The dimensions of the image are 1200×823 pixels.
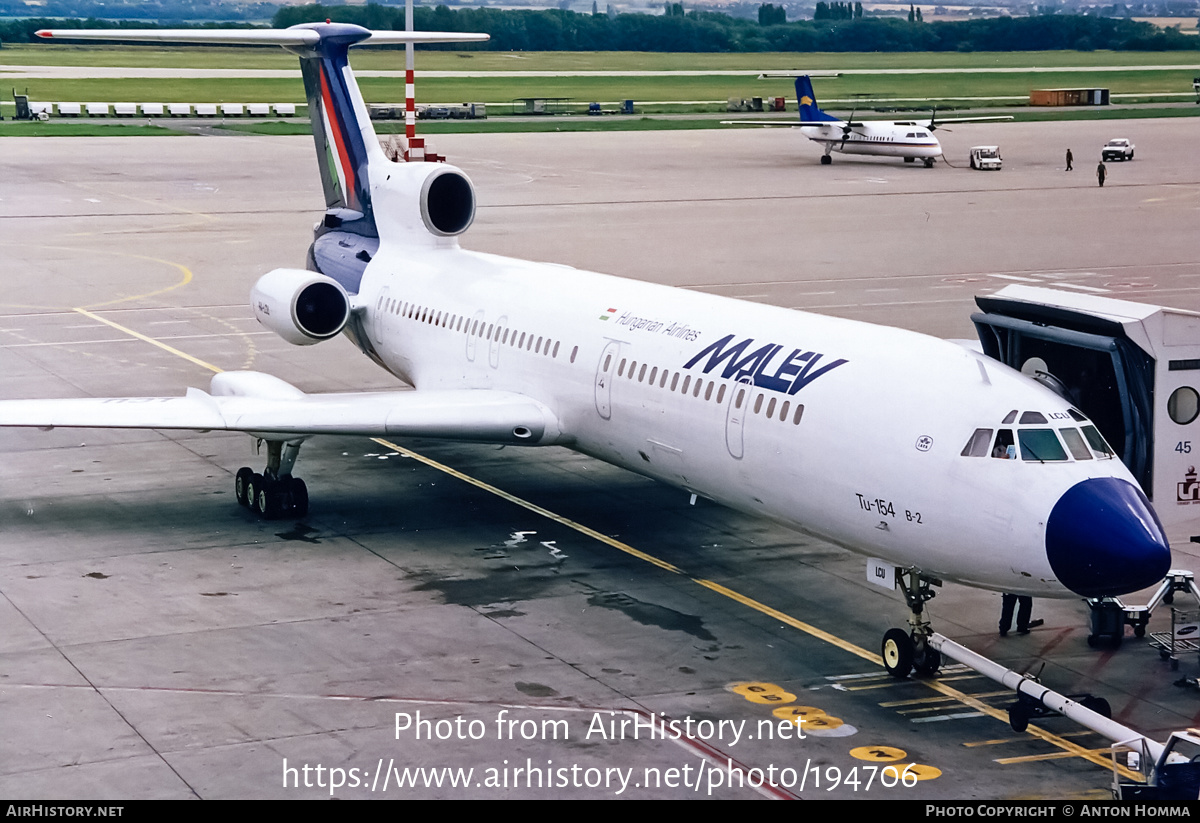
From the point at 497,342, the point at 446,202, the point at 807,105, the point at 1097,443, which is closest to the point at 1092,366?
the point at 1097,443

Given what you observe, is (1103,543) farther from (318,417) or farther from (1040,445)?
(318,417)

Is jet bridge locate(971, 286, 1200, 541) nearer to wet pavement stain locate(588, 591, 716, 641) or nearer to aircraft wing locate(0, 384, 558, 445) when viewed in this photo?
wet pavement stain locate(588, 591, 716, 641)

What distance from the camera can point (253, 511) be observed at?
72.8 feet

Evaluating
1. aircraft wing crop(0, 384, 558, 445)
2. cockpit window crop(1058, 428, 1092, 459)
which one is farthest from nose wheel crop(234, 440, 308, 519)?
cockpit window crop(1058, 428, 1092, 459)

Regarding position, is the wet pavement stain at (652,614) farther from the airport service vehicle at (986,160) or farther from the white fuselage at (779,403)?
the airport service vehicle at (986,160)

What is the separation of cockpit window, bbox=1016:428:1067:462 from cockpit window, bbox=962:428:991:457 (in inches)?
11.2

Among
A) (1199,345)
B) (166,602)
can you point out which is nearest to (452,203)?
(166,602)

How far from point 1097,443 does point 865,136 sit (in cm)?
6740

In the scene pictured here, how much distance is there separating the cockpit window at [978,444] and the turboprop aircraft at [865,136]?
65.0m

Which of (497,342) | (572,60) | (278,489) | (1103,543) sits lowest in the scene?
(278,489)

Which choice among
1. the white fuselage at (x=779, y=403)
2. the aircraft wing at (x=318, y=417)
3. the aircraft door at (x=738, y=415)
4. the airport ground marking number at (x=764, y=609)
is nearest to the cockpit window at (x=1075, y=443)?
the white fuselage at (x=779, y=403)

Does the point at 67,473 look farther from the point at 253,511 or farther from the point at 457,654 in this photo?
the point at 457,654

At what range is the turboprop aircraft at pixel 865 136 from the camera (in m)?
78.6

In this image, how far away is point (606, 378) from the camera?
20125 millimetres
